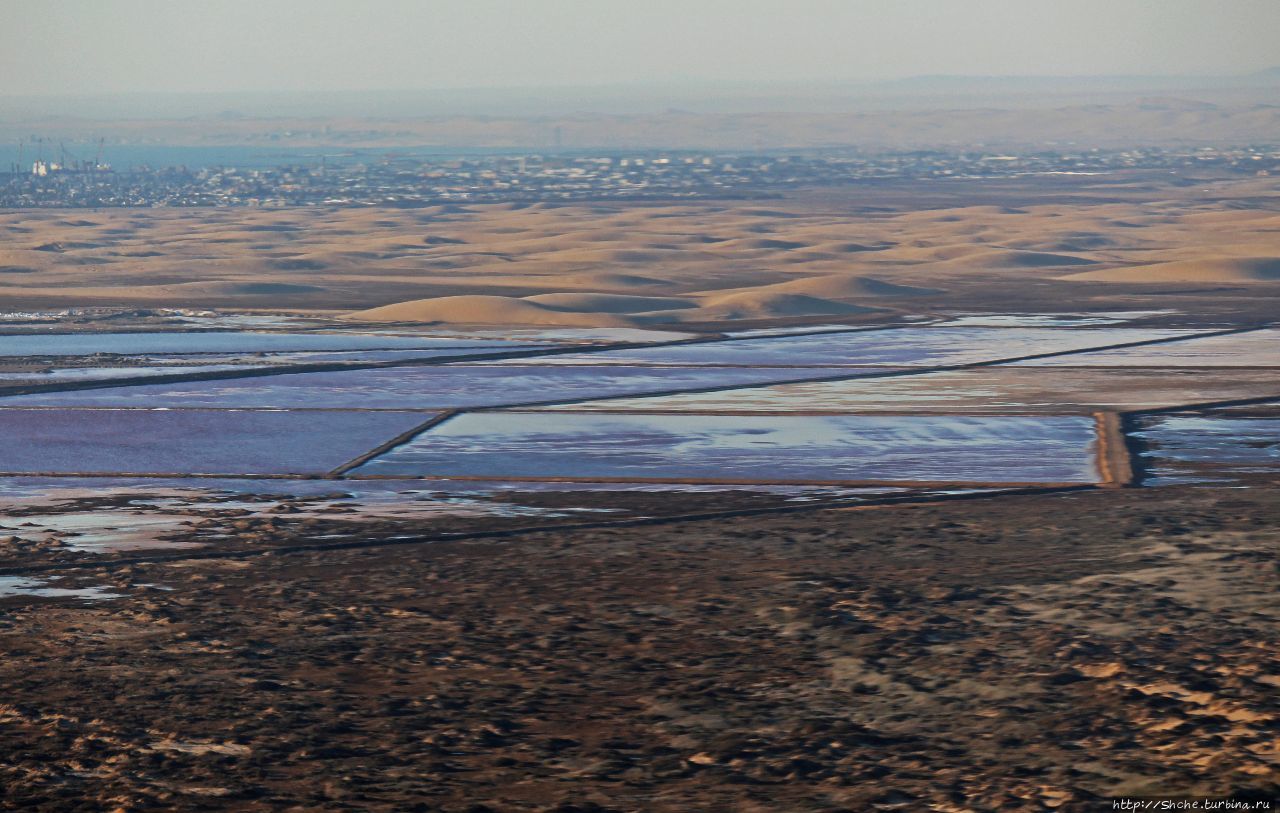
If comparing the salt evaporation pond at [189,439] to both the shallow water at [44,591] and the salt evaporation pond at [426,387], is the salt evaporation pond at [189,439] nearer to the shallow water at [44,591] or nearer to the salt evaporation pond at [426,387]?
the salt evaporation pond at [426,387]

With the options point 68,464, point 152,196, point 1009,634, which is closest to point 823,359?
point 68,464

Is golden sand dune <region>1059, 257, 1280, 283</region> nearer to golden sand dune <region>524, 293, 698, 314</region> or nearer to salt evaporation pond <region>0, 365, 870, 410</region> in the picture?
golden sand dune <region>524, 293, 698, 314</region>


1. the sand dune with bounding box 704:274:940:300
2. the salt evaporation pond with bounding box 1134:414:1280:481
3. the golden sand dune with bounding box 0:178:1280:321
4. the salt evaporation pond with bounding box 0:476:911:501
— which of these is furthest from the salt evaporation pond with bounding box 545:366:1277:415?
the sand dune with bounding box 704:274:940:300

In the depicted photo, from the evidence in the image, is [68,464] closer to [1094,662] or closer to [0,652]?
[0,652]

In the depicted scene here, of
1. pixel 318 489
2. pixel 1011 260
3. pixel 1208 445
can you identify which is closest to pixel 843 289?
pixel 1011 260

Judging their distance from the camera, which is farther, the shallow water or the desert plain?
the shallow water

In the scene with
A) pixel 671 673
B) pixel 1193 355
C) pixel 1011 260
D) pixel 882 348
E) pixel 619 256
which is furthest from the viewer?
pixel 619 256

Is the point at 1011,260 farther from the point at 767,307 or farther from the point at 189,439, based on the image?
the point at 189,439
